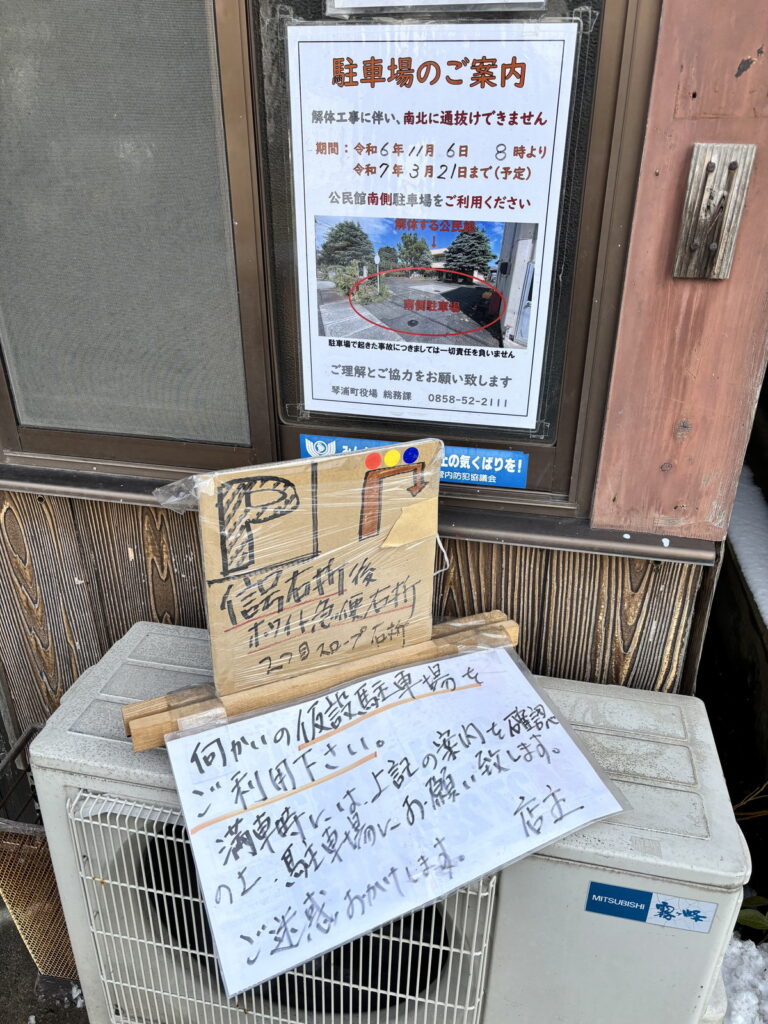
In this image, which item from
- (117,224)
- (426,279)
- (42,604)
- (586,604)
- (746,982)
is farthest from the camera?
(42,604)

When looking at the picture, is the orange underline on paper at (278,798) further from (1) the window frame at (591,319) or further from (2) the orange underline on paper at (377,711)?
(1) the window frame at (591,319)

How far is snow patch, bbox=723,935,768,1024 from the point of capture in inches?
90.5

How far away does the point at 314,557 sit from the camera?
5.74ft

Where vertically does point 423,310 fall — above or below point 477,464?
above

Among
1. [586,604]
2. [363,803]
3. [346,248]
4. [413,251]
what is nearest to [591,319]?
[413,251]

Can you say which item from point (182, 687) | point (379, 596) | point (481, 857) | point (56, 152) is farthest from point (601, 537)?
point (56, 152)

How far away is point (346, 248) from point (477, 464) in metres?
0.70

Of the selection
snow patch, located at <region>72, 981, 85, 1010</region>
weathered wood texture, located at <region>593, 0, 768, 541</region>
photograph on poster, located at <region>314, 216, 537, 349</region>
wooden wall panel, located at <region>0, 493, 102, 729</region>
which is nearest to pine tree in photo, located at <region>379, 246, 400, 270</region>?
photograph on poster, located at <region>314, 216, 537, 349</region>

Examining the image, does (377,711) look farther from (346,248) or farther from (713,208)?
(713,208)

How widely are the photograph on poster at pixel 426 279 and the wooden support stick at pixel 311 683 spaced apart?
2.73 ft

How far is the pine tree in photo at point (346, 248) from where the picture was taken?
1859mm

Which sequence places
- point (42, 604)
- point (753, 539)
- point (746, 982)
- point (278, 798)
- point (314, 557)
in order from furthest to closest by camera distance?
point (753, 539) → point (42, 604) → point (746, 982) → point (314, 557) → point (278, 798)

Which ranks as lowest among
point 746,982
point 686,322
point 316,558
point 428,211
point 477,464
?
point 746,982

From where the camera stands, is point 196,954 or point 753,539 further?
point 753,539
